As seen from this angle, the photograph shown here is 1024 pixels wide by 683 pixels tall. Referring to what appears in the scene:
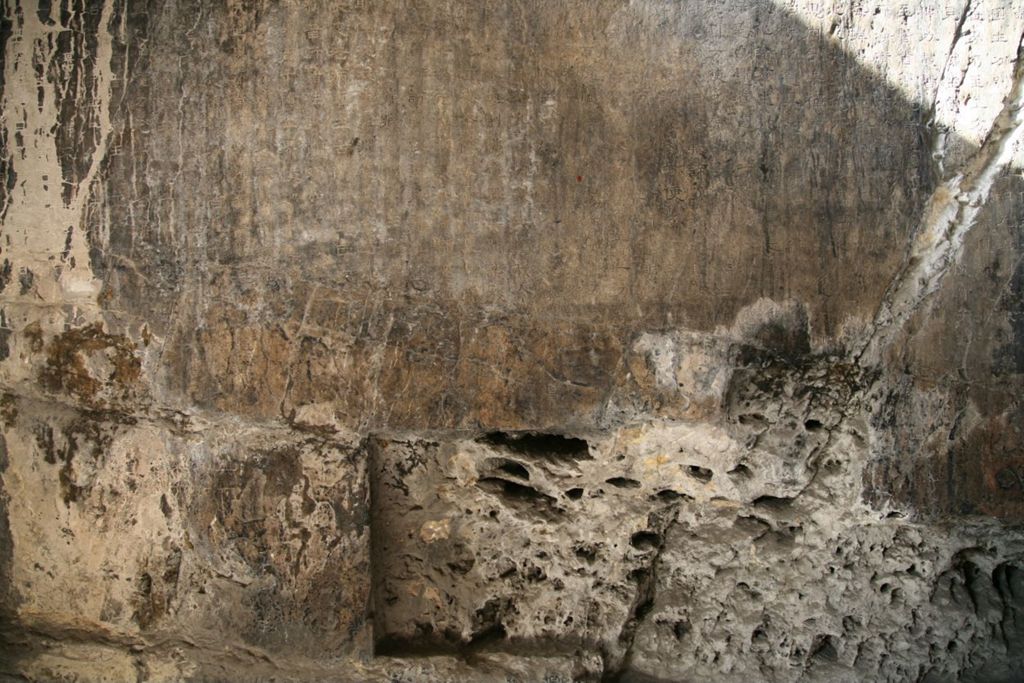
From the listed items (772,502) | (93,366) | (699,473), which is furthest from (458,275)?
(772,502)

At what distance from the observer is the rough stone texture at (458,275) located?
7.89 ft

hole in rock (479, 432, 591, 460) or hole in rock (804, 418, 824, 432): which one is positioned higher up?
hole in rock (804, 418, 824, 432)

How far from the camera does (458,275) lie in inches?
95.2

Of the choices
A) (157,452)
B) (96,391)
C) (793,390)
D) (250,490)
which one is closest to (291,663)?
(250,490)

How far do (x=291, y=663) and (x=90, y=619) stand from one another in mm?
628

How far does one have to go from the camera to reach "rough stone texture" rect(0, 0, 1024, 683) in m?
2.41

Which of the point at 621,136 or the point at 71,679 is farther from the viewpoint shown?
the point at 71,679

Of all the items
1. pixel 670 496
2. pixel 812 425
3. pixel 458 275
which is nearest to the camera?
pixel 458 275

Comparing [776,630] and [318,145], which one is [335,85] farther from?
[776,630]

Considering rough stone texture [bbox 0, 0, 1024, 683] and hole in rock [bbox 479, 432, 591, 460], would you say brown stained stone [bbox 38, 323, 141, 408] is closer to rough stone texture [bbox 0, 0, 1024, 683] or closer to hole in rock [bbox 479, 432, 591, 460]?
rough stone texture [bbox 0, 0, 1024, 683]

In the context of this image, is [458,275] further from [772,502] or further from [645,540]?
[772,502]

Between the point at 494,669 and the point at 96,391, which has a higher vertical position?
the point at 96,391

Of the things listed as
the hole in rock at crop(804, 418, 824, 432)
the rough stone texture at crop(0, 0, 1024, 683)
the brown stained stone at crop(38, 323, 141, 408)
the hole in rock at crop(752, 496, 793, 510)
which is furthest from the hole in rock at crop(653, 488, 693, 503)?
the brown stained stone at crop(38, 323, 141, 408)

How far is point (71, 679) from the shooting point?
8.70 ft
